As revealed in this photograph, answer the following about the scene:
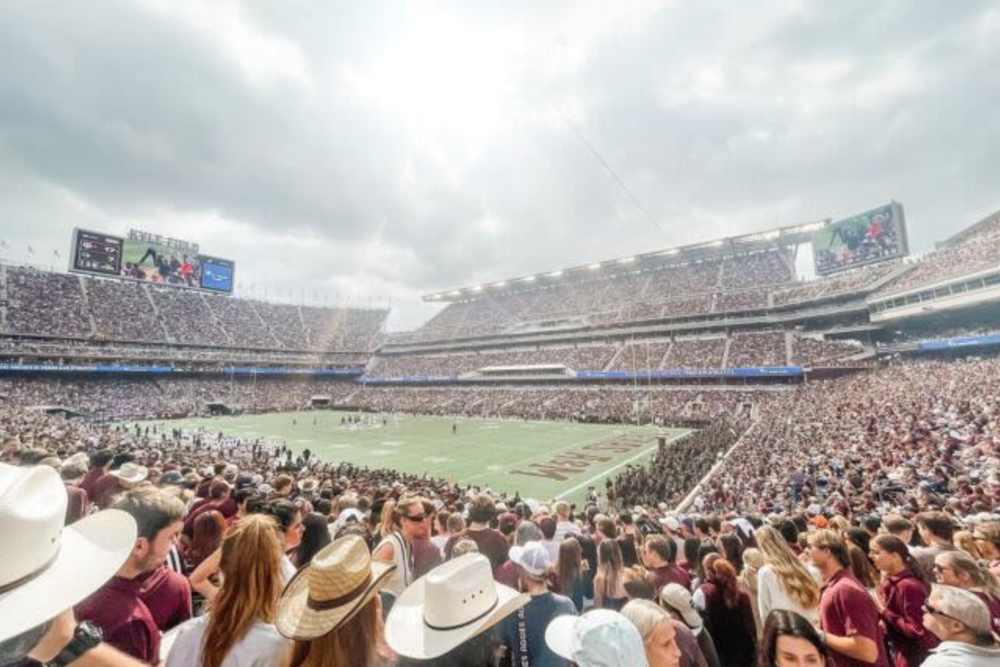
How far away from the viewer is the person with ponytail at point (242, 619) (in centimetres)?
209

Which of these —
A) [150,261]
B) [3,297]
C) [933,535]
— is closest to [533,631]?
[933,535]

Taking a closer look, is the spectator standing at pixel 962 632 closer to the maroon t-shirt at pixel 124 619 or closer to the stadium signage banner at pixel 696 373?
the maroon t-shirt at pixel 124 619

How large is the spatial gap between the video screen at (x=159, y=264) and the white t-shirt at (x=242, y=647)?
3004 inches

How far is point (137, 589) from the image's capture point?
8.52 ft

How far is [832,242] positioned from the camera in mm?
52531

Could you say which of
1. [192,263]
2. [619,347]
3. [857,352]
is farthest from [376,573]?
[192,263]

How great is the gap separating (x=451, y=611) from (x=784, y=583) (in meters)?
2.69

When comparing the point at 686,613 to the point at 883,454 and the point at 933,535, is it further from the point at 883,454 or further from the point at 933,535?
the point at 883,454

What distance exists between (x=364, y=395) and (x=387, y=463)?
45.5 m

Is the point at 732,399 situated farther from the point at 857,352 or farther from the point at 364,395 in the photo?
the point at 364,395

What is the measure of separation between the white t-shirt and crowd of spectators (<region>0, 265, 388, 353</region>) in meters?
77.4

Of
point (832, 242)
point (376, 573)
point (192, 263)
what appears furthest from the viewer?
point (192, 263)

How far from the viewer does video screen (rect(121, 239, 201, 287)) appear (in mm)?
60531

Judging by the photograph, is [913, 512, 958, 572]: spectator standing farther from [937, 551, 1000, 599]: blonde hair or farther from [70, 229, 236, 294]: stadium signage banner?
[70, 229, 236, 294]: stadium signage banner
